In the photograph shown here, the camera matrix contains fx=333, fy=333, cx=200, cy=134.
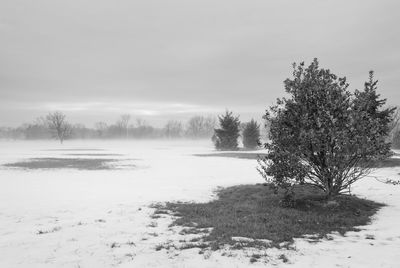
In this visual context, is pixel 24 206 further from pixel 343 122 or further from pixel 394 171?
pixel 394 171

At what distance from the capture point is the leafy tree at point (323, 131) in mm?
10672

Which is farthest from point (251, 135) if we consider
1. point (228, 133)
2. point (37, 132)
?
point (37, 132)

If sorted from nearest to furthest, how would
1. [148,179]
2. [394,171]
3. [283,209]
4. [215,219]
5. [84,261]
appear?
[84,261]
[215,219]
[283,209]
[148,179]
[394,171]

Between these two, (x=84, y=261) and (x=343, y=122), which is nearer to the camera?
(x=84, y=261)

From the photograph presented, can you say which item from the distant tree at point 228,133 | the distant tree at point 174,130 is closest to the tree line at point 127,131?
the distant tree at point 174,130

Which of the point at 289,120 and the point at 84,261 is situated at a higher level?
the point at 289,120

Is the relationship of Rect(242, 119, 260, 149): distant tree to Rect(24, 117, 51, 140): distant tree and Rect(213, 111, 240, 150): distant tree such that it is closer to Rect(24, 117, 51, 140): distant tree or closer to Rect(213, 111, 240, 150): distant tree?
Rect(213, 111, 240, 150): distant tree

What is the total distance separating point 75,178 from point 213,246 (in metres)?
15.1

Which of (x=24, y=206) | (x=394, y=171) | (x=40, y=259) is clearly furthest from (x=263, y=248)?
(x=394, y=171)

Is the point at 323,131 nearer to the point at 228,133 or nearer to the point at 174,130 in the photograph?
the point at 228,133

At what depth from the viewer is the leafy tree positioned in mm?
10672

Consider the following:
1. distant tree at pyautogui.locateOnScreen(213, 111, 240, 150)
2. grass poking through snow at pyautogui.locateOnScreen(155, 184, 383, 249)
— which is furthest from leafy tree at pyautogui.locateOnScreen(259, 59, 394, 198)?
distant tree at pyautogui.locateOnScreen(213, 111, 240, 150)

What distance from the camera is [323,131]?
34.7 ft

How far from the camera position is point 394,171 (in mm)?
24344
